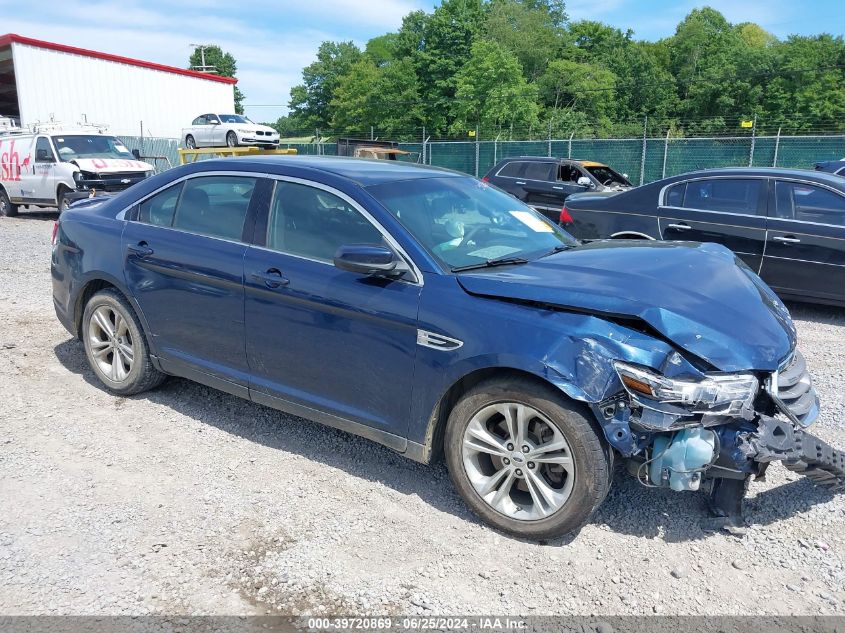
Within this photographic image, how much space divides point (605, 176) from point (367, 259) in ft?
43.0

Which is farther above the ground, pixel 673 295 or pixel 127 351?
pixel 673 295

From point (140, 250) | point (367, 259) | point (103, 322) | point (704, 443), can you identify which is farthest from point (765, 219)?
point (103, 322)

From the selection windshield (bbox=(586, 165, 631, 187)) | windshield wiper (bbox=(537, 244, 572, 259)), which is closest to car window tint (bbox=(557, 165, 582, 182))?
windshield (bbox=(586, 165, 631, 187))

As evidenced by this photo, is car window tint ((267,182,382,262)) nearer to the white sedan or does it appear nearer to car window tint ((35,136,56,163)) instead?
car window tint ((35,136,56,163))

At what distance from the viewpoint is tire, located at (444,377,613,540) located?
3020 millimetres

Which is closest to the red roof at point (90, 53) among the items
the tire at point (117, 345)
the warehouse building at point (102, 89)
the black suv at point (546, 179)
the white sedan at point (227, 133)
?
the warehouse building at point (102, 89)

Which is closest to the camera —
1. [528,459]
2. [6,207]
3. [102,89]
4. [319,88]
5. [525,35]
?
[528,459]

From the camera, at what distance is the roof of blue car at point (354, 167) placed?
13.1 ft

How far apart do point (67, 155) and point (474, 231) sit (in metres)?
15.3

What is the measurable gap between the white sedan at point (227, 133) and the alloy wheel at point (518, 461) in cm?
2593

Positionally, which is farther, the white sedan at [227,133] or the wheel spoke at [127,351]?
the white sedan at [227,133]

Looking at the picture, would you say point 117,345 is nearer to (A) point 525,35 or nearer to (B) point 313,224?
(B) point 313,224

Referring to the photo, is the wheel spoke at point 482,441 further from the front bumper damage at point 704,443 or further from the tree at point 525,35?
the tree at point 525,35

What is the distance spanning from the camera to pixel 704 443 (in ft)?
9.66
